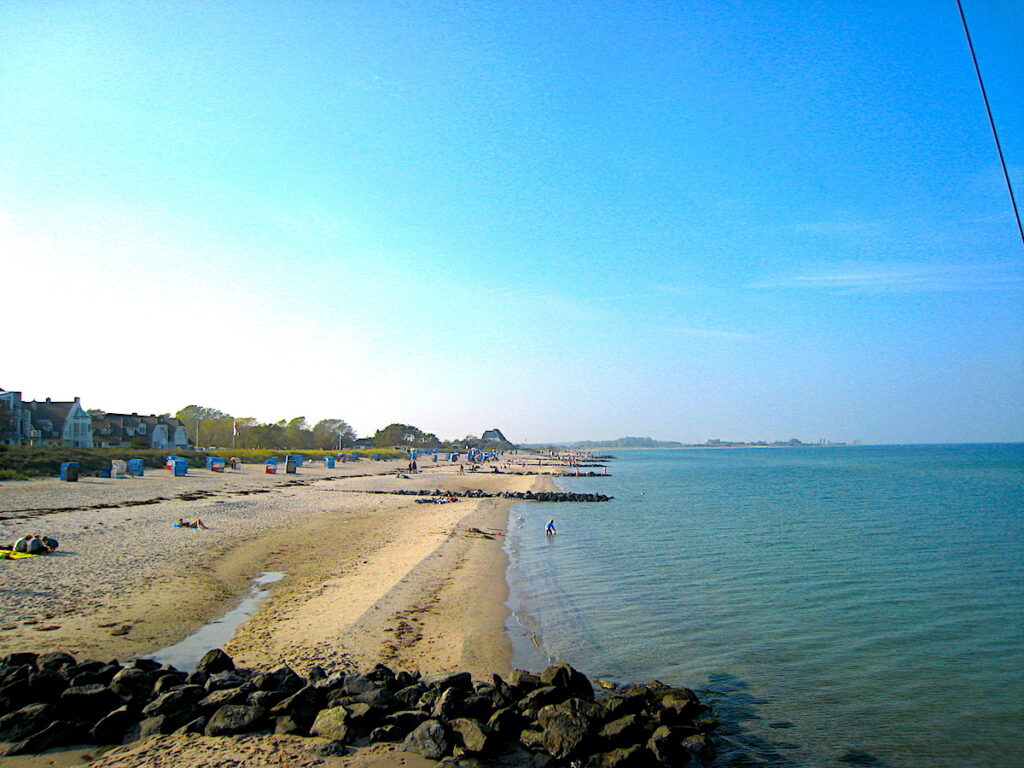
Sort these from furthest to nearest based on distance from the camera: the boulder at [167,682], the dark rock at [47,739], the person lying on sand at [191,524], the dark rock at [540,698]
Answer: the person lying on sand at [191,524], the dark rock at [540,698], the boulder at [167,682], the dark rock at [47,739]

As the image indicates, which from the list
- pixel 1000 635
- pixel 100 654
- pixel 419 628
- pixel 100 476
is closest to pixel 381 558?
pixel 419 628

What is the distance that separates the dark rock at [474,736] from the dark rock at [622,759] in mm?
1102

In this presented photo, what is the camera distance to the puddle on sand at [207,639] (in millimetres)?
9477

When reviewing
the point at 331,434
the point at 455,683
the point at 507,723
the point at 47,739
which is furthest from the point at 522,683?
the point at 331,434

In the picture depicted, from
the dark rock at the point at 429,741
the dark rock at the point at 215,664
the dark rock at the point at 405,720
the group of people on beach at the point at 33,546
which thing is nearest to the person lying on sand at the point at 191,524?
the group of people on beach at the point at 33,546

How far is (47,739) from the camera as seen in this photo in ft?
21.9

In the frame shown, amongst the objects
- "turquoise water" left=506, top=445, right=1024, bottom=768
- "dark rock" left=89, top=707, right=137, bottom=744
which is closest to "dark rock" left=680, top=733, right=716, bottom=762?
"turquoise water" left=506, top=445, right=1024, bottom=768

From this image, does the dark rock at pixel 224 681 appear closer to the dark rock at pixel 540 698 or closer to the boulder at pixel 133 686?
the boulder at pixel 133 686

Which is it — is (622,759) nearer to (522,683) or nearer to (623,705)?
(623,705)

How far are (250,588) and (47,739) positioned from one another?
25.6ft

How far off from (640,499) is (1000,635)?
109ft

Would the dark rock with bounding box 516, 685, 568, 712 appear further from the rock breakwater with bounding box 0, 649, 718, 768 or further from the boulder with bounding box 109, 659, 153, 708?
the boulder with bounding box 109, 659, 153, 708

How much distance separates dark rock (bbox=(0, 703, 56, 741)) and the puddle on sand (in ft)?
7.36

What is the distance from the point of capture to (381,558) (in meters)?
18.9
